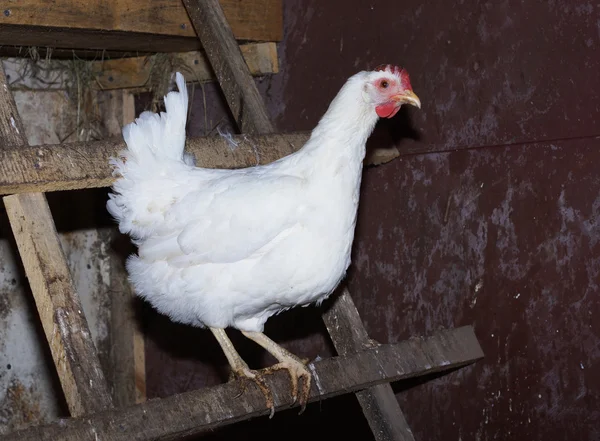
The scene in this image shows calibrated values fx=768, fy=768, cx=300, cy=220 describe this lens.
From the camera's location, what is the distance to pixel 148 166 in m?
2.38

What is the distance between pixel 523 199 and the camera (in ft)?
9.14

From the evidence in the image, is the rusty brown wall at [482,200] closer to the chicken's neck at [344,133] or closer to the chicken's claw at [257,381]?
the chicken's neck at [344,133]

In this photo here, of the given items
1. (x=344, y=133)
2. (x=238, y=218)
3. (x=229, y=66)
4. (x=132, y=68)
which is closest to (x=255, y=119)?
(x=229, y=66)

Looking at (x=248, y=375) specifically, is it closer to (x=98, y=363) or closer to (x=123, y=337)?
(x=98, y=363)

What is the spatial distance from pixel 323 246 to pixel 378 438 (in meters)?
0.91

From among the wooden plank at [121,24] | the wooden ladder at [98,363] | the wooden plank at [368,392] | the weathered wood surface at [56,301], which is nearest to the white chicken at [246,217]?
the wooden ladder at [98,363]

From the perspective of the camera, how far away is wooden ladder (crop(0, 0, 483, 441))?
6.36 feet

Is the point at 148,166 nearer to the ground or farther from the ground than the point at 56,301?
farther from the ground

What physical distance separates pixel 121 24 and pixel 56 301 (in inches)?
56.7

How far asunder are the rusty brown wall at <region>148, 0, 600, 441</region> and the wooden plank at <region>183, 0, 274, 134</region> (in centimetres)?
53

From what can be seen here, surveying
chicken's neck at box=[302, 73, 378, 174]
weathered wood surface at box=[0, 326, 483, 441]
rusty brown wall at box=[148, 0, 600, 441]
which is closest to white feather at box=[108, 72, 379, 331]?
chicken's neck at box=[302, 73, 378, 174]

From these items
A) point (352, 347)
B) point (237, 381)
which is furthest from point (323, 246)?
point (352, 347)

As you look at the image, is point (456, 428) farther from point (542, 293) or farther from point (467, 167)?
point (467, 167)

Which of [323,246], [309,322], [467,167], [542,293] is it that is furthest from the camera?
[309,322]
